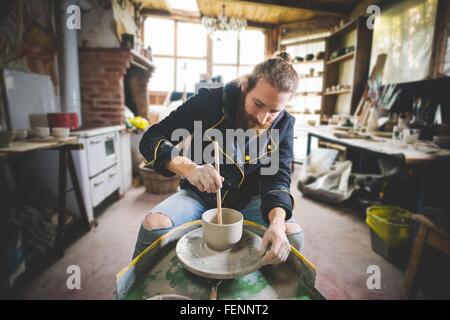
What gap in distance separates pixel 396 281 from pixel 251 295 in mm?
1755

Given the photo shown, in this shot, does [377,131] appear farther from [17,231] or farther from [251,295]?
[17,231]

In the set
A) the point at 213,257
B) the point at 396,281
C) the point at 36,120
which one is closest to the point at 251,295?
the point at 213,257

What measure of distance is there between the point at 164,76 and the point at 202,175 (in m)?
6.55

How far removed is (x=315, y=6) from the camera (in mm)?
5164

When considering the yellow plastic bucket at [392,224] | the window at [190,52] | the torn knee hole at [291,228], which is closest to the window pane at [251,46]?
the window at [190,52]

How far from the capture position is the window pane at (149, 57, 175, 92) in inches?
270

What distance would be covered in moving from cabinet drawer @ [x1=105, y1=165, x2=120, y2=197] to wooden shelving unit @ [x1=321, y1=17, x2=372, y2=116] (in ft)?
12.5

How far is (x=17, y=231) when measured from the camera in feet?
5.92

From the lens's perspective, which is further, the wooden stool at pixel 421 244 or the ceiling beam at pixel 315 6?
the ceiling beam at pixel 315 6

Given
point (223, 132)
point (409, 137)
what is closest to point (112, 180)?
point (223, 132)

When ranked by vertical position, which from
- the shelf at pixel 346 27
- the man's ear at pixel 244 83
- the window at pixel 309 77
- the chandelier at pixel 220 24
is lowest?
the man's ear at pixel 244 83

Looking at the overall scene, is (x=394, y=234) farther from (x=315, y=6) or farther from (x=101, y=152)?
(x=315, y=6)

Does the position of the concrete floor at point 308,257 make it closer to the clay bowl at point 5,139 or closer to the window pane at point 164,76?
the clay bowl at point 5,139

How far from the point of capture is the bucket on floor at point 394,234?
206 centimetres
